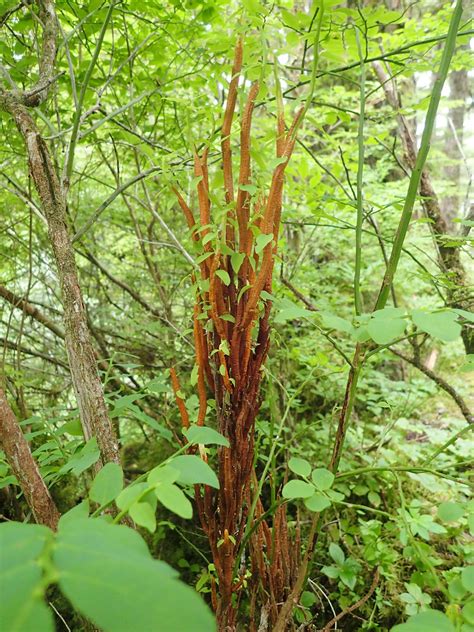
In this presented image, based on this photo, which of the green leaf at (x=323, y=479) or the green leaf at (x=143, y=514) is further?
the green leaf at (x=323, y=479)

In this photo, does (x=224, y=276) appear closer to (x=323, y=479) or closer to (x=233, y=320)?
(x=233, y=320)

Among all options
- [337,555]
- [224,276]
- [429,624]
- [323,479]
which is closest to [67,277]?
[224,276]

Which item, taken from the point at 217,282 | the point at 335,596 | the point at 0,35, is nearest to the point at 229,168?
the point at 217,282

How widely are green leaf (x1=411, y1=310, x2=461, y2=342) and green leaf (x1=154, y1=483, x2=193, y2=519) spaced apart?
360mm

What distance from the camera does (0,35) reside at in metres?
1.47

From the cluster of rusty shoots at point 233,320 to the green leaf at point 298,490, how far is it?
106 millimetres

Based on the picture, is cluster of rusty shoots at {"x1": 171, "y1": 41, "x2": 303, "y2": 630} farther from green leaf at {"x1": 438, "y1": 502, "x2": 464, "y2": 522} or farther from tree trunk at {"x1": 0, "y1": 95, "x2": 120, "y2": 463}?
green leaf at {"x1": 438, "y1": 502, "x2": 464, "y2": 522}

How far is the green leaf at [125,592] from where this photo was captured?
0.23 meters

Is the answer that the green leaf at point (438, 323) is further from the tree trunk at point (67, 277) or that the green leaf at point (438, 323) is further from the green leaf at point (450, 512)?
the tree trunk at point (67, 277)

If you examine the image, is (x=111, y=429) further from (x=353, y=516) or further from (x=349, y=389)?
(x=353, y=516)

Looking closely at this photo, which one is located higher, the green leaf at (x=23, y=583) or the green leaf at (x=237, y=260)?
the green leaf at (x=237, y=260)

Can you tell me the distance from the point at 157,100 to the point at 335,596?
2.12m

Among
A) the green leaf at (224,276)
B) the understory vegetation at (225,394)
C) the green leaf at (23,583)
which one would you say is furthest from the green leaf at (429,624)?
the green leaf at (224,276)

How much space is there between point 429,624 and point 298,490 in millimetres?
239
